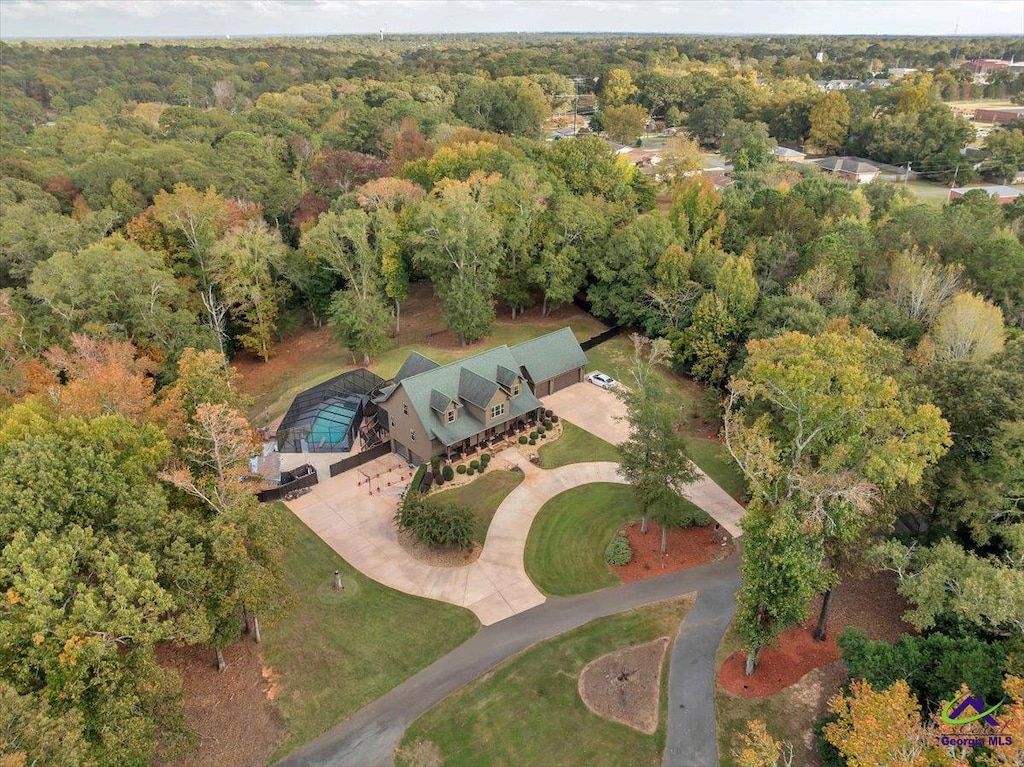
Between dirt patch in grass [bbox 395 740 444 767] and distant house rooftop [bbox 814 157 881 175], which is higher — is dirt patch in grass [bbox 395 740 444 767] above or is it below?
below

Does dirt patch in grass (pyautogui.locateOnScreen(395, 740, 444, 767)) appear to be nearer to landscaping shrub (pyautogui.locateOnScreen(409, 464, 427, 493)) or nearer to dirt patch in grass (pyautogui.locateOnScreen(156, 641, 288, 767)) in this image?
dirt patch in grass (pyautogui.locateOnScreen(156, 641, 288, 767))

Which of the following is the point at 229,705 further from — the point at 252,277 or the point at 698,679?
the point at 252,277

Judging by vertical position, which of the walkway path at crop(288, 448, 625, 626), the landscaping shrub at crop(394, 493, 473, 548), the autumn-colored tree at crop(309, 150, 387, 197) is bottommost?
the walkway path at crop(288, 448, 625, 626)

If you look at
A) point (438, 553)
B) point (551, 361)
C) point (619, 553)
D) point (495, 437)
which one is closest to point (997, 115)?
point (551, 361)

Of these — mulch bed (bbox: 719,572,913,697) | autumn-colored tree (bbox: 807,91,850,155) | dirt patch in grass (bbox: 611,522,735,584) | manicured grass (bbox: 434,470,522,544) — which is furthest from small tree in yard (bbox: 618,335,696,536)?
autumn-colored tree (bbox: 807,91,850,155)

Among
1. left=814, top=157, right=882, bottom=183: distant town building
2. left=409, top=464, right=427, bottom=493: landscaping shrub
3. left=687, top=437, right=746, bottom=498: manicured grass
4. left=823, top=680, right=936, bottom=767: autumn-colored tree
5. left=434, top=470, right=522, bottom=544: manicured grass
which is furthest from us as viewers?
left=814, top=157, right=882, bottom=183: distant town building

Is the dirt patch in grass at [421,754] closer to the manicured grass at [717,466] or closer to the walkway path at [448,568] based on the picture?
the walkway path at [448,568]

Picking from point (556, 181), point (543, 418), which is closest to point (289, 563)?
point (543, 418)

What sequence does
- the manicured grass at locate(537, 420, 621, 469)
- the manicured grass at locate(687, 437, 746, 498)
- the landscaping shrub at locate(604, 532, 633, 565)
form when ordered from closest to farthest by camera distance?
the landscaping shrub at locate(604, 532, 633, 565)
the manicured grass at locate(687, 437, 746, 498)
the manicured grass at locate(537, 420, 621, 469)
